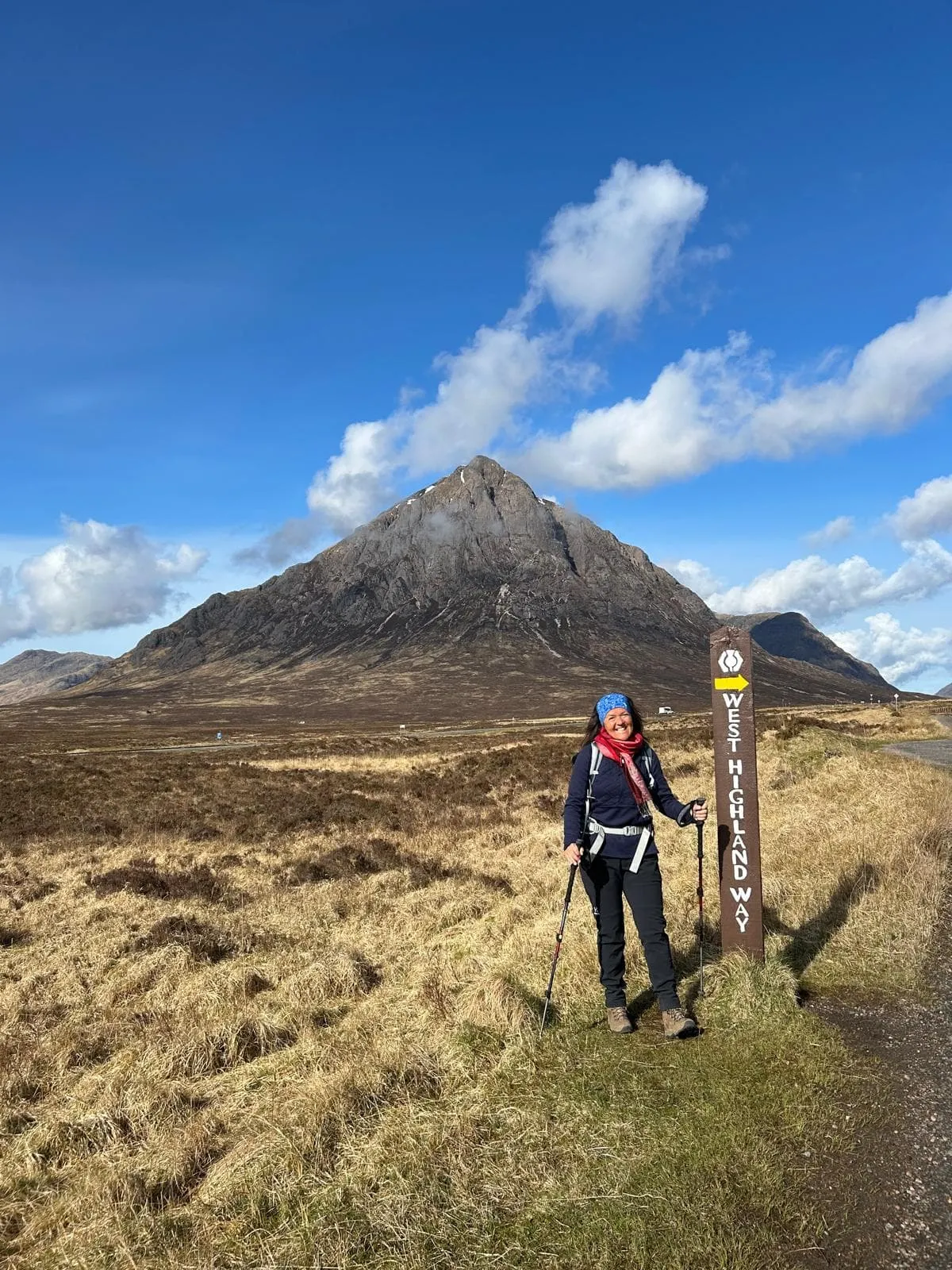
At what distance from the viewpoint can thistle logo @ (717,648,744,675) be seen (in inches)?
275

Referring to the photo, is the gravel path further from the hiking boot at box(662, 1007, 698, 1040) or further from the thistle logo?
the thistle logo

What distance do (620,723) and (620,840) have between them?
1.01 metres

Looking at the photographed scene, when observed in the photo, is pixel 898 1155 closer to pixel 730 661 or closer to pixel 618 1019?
pixel 618 1019

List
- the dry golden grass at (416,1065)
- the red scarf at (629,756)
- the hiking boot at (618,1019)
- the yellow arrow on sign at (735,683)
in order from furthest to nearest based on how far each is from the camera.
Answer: the yellow arrow on sign at (735,683)
the red scarf at (629,756)
the hiking boot at (618,1019)
the dry golden grass at (416,1065)

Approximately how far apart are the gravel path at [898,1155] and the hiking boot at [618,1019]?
1.66 metres

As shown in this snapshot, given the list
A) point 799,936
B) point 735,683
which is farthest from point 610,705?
point 799,936

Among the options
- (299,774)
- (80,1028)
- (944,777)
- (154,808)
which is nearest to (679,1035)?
(80,1028)

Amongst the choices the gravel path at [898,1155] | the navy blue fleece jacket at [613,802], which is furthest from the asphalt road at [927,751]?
the navy blue fleece jacket at [613,802]

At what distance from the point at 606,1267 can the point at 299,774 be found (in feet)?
94.9

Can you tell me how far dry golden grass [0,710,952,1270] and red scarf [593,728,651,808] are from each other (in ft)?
6.10

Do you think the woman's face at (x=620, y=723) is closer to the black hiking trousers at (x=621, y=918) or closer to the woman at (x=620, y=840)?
the woman at (x=620, y=840)

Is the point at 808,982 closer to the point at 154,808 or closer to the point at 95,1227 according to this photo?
the point at 95,1227

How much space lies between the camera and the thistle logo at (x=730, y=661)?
6.97 m

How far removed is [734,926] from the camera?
683cm
